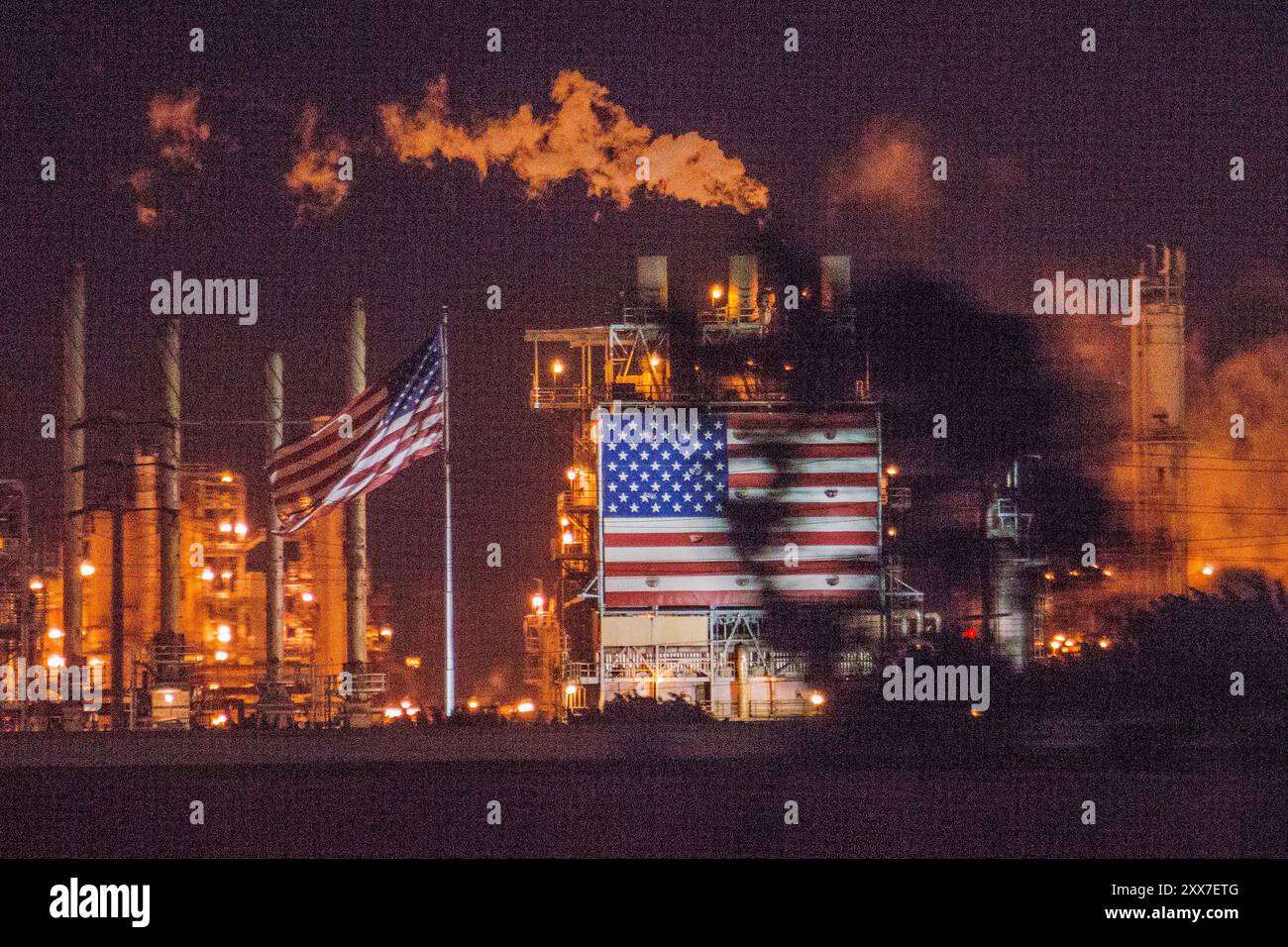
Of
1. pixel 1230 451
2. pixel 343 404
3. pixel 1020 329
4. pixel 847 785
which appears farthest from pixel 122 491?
pixel 1230 451

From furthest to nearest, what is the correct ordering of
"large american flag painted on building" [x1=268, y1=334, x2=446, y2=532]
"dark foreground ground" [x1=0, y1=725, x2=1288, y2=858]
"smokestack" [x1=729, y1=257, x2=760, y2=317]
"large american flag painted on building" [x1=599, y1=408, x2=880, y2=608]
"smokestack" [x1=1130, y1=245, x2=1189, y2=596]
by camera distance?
"smokestack" [x1=729, y1=257, x2=760, y2=317] → "smokestack" [x1=1130, y1=245, x2=1189, y2=596] → "large american flag painted on building" [x1=599, y1=408, x2=880, y2=608] → "large american flag painted on building" [x1=268, y1=334, x2=446, y2=532] → "dark foreground ground" [x1=0, y1=725, x2=1288, y2=858]

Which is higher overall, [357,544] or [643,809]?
[357,544]

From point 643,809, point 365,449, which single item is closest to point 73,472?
point 365,449

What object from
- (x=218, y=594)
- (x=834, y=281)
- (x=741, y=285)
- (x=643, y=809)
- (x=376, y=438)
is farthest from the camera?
(x=218, y=594)

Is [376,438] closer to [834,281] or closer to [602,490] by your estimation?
[602,490]

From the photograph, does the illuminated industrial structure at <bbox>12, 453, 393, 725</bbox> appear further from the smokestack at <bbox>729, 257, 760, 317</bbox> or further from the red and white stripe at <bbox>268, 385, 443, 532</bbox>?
the smokestack at <bbox>729, 257, 760, 317</bbox>

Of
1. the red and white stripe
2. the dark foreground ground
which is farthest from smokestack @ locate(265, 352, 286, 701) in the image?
the dark foreground ground

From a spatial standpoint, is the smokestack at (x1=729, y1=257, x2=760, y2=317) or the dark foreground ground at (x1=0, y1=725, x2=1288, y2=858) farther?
the smokestack at (x1=729, y1=257, x2=760, y2=317)

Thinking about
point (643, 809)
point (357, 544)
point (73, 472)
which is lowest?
point (643, 809)
